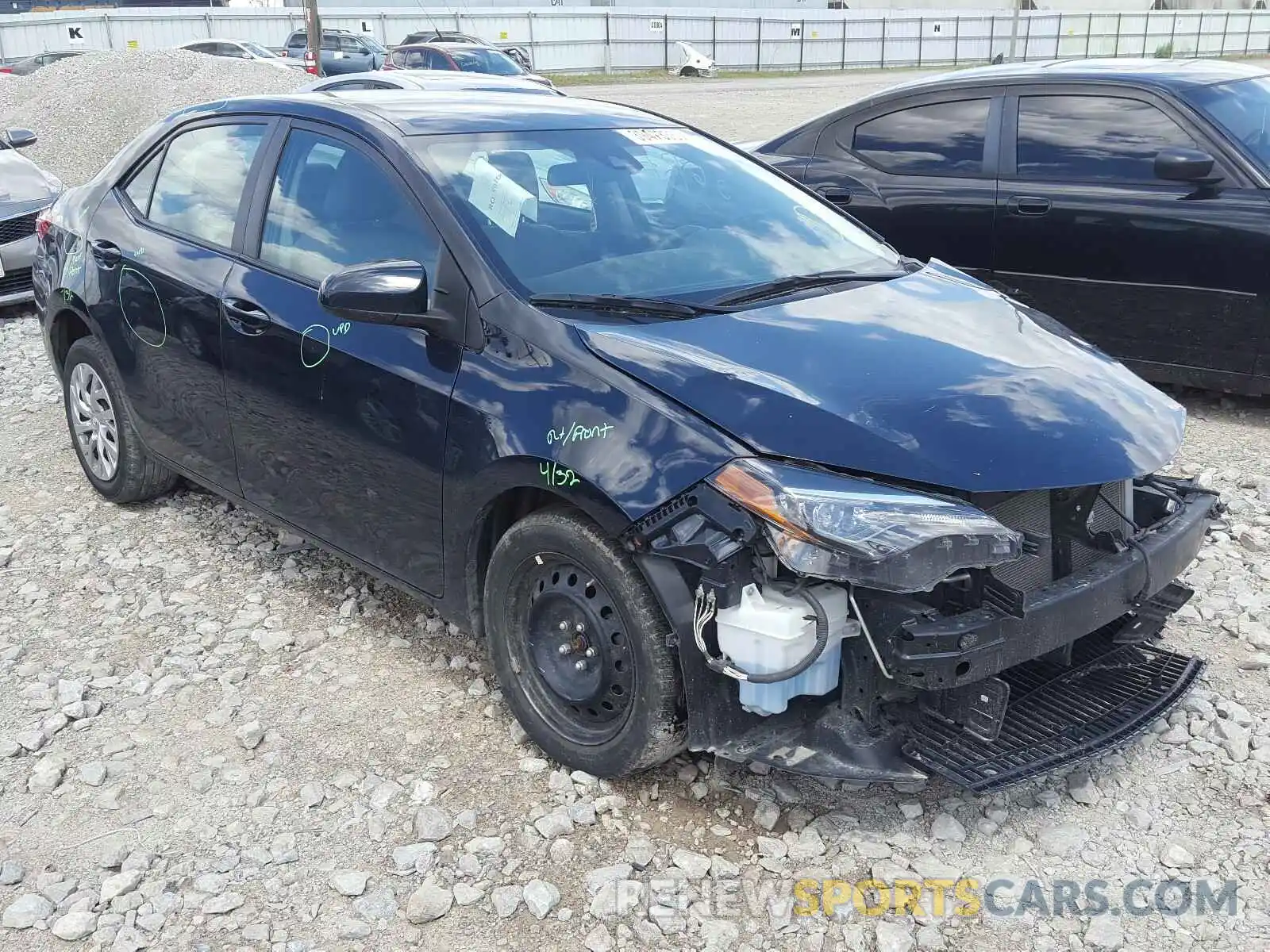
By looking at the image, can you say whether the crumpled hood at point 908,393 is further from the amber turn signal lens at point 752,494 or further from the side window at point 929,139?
the side window at point 929,139

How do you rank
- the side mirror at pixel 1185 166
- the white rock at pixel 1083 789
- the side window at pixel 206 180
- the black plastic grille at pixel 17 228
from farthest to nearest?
the black plastic grille at pixel 17 228 < the side mirror at pixel 1185 166 < the side window at pixel 206 180 < the white rock at pixel 1083 789

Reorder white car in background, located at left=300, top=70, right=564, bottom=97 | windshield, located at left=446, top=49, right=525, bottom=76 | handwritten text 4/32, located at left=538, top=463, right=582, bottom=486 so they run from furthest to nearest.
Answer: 1. windshield, located at left=446, top=49, right=525, bottom=76
2. white car in background, located at left=300, top=70, right=564, bottom=97
3. handwritten text 4/32, located at left=538, top=463, right=582, bottom=486

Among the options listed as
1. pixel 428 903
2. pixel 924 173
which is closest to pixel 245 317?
pixel 428 903

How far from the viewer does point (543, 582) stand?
313 cm

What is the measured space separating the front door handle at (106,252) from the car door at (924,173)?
367 cm

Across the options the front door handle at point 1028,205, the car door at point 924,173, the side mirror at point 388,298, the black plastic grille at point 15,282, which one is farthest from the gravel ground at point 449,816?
the black plastic grille at point 15,282

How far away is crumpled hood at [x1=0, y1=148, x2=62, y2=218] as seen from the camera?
9.02m

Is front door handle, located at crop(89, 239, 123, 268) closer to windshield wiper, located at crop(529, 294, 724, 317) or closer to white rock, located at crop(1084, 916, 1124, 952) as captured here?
windshield wiper, located at crop(529, 294, 724, 317)

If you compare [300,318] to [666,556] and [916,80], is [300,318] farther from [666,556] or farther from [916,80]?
[916,80]

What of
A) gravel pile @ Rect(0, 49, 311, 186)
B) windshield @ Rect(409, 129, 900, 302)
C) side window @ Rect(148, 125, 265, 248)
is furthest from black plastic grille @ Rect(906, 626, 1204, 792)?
gravel pile @ Rect(0, 49, 311, 186)

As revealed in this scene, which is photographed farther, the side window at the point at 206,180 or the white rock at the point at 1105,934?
the side window at the point at 206,180

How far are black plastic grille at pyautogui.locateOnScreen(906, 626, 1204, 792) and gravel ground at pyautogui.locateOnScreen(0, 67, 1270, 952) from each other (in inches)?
8.5

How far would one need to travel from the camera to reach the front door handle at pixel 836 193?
6508mm

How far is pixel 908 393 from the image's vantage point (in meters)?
2.93
